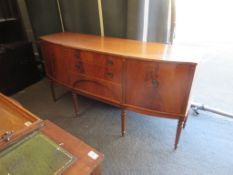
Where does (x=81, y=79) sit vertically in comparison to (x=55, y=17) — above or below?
below

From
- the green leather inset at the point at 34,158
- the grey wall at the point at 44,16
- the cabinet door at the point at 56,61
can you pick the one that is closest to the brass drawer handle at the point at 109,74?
the cabinet door at the point at 56,61

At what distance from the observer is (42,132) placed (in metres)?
1.08

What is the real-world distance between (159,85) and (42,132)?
833mm

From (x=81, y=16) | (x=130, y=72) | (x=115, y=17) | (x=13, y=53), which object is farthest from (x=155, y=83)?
(x=13, y=53)

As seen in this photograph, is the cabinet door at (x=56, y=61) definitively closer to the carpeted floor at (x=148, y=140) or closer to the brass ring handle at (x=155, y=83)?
the carpeted floor at (x=148, y=140)

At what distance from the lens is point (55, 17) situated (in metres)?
Result: 2.54

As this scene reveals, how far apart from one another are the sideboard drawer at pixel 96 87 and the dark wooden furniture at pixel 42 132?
0.58m

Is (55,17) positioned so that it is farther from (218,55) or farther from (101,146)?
(218,55)

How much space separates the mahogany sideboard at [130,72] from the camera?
126 centimetres

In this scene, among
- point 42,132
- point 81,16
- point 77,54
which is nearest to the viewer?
point 42,132

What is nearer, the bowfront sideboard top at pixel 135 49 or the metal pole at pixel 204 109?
the bowfront sideboard top at pixel 135 49

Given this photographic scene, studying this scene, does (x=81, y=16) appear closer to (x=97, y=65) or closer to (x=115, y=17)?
(x=115, y=17)

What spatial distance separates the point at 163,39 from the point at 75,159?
138cm

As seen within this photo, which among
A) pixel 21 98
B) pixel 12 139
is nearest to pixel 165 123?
pixel 12 139
